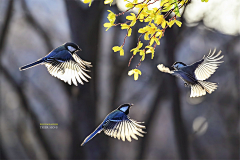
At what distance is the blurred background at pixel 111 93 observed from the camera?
124cm

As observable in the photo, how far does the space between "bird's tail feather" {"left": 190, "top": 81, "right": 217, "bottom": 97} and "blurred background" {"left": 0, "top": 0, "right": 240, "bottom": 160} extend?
8 centimetres

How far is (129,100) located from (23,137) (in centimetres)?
75

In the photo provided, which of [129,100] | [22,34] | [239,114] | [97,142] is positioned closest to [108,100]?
[129,100]

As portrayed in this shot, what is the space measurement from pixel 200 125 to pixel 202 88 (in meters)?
0.30

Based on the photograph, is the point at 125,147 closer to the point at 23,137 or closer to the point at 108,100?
the point at 108,100

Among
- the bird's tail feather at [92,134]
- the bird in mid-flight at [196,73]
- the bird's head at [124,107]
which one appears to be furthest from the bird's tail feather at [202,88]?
the bird's tail feather at [92,134]

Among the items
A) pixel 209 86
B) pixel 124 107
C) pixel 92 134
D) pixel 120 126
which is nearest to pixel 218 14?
pixel 209 86

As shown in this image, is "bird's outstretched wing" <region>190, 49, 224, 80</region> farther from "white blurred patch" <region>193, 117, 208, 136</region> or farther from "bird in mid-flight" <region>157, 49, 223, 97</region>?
"white blurred patch" <region>193, 117, 208, 136</region>

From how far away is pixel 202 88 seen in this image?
1.08 metres

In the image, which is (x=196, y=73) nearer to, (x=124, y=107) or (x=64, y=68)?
(x=124, y=107)

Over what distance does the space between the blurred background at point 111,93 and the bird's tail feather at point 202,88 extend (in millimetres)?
77

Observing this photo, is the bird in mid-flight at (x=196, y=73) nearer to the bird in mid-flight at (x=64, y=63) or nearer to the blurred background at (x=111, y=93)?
the blurred background at (x=111, y=93)

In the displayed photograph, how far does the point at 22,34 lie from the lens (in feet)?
4.13

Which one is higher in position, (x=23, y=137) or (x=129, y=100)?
(x=129, y=100)
